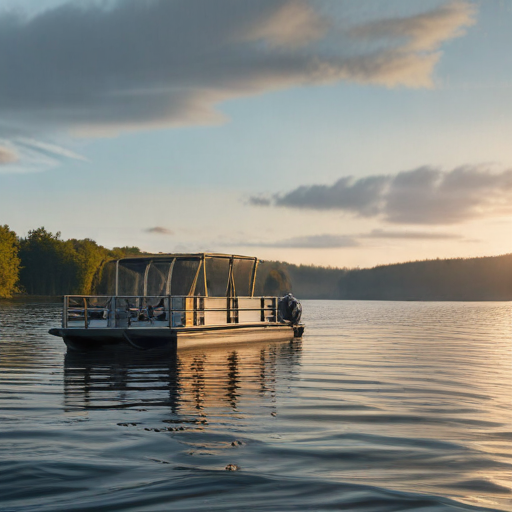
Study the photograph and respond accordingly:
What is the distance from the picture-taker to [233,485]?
6.79 meters

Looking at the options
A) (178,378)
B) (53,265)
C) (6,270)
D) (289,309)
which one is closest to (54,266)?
(53,265)

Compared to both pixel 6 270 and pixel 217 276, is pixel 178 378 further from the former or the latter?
pixel 6 270

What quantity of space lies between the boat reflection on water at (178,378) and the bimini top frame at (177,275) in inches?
90.2

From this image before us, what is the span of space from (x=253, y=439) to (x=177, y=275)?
624 inches

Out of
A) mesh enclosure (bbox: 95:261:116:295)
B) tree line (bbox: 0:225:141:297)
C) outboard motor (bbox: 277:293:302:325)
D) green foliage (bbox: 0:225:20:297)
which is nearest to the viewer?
mesh enclosure (bbox: 95:261:116:295)

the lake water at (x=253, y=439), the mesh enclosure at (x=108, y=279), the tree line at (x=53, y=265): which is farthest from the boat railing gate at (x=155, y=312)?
the tree line at (x=53, y=265)

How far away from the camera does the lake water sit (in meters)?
6.47

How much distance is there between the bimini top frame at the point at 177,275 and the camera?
2422 centimetres

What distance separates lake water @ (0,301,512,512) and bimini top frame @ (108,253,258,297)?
19.9 feet

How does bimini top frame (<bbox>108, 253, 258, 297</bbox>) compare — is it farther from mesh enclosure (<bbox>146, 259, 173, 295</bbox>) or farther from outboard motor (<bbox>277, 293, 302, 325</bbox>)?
outboard motor (<bbox>277, 293, 302, 325</bbox>)

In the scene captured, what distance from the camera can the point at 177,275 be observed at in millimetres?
24516

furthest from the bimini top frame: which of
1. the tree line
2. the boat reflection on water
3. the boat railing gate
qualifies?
the tree line

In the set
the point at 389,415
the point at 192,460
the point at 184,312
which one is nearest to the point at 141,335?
the point at 184,312

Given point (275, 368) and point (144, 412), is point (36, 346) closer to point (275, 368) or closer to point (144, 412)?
point (275, 368)
